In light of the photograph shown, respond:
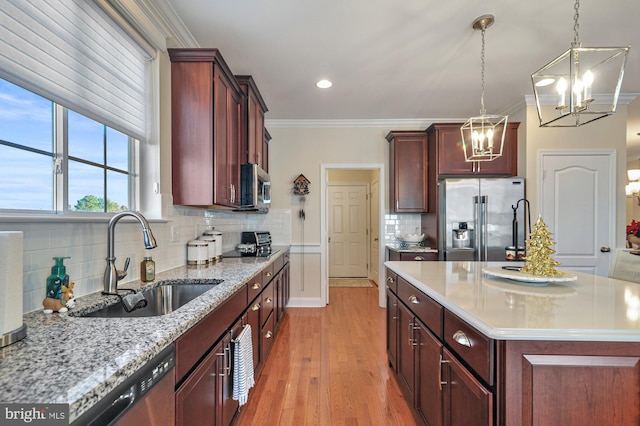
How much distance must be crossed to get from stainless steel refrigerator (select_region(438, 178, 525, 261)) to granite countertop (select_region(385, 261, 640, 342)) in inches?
67.6

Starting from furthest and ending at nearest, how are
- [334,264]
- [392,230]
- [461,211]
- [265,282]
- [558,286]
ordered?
[334,264] < [392,230] < [461,211] < [265,282] < [558,286]

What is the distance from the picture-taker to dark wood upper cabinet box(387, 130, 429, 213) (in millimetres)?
4164

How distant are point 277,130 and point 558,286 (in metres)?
3.79

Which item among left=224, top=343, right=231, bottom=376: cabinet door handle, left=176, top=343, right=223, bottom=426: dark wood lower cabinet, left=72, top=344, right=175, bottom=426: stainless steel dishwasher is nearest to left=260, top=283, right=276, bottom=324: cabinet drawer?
left=224, top=343, right=231, bottom=376: cabinet door handle

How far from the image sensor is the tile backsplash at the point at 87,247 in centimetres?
118

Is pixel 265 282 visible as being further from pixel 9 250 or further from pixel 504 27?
pixel 504 27

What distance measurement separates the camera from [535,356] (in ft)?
3.33

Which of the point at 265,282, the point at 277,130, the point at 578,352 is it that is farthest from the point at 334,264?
the point at 578,352

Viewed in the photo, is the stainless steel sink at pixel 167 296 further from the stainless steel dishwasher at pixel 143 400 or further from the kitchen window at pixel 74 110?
the stainless steel dishwasher at pixel 143 400

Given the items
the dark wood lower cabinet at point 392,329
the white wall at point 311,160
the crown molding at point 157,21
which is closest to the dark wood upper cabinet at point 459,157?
the white wall at point 311,160

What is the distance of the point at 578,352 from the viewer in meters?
1.02

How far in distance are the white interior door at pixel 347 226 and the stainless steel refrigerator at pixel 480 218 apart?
3.10 m

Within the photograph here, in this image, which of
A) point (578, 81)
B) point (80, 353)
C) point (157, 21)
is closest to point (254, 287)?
point (80, 353)

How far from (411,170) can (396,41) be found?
6.47 feet
